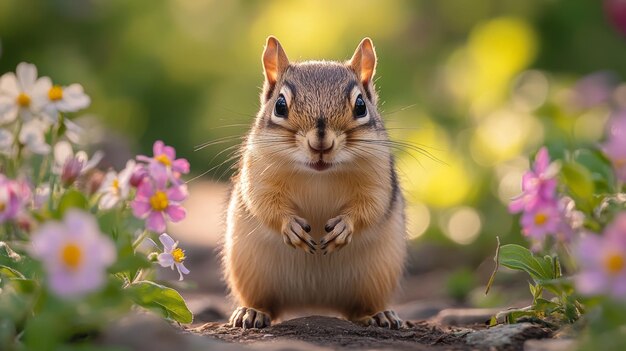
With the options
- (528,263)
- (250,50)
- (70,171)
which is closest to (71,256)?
(70,171)

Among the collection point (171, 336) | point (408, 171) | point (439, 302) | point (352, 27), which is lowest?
point (171, 336)

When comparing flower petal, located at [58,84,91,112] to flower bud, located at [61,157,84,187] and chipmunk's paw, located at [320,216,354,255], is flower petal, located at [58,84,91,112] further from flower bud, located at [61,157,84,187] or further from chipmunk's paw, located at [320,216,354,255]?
chipmunk's paw, located at [320,216,354,255]

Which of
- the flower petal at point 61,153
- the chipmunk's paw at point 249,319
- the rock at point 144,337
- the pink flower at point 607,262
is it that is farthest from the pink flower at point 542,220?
the flower petal at point 61,153

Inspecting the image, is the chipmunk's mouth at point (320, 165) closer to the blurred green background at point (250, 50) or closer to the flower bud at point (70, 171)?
the flower bud at point (70, 171)

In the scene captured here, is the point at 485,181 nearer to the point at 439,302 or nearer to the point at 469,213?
the point at 469,213

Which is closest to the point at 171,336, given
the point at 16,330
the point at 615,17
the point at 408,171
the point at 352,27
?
the point at 16,330

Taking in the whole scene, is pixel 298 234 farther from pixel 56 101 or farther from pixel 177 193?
pixel 56 101
